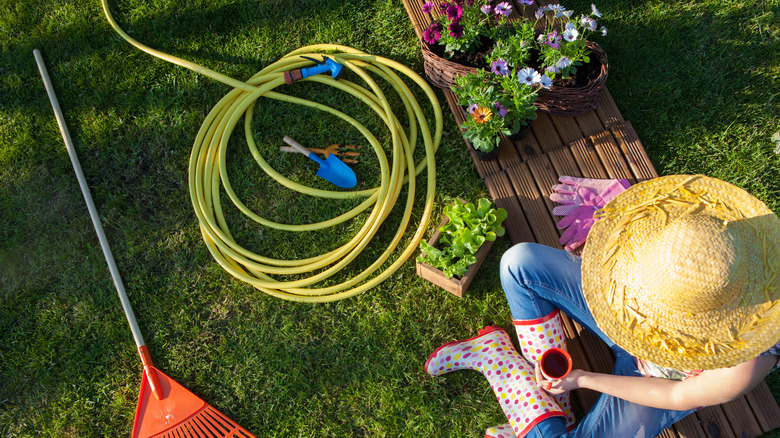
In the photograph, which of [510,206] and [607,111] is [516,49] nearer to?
[607,111]

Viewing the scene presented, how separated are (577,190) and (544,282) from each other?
0.74 metres

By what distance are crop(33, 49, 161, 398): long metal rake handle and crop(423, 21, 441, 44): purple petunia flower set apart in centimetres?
245

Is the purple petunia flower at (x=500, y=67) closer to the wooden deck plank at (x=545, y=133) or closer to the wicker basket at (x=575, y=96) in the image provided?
the wicker basket at (x=575, y=96)

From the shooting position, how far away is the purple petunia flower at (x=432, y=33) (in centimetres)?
301

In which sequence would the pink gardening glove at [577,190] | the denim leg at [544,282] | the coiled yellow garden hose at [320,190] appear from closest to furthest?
the denim leg at [544,282]
the pink gardening glove at [577,190]
the coiled yellow garden hose at [320,190]

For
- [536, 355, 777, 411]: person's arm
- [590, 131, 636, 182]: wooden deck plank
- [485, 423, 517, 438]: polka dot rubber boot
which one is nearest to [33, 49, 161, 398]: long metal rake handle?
[485, 423, 517, 438]: polka dot rubber boot

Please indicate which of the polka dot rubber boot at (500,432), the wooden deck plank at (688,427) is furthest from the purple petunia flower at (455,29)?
the wooden deck plank at (688,427)

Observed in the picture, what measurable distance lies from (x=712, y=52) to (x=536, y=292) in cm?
220

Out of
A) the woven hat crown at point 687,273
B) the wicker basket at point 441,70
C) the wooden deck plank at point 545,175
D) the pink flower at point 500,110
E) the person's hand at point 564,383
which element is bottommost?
the person's hand at point 564,383

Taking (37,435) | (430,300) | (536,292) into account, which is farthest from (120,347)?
(536,292)

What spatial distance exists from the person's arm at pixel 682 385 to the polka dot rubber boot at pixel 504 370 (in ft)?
0.64

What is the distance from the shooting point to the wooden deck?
2785mm

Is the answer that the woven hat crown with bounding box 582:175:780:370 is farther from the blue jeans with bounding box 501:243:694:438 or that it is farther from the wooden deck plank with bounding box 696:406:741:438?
the wooden deck plank with bounding box 696:406:741:438

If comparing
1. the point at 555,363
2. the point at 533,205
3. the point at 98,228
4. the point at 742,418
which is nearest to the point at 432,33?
the point at 533,205
